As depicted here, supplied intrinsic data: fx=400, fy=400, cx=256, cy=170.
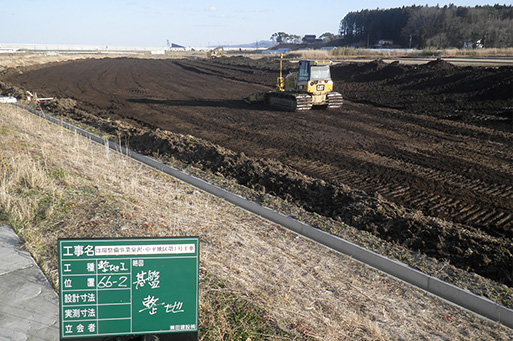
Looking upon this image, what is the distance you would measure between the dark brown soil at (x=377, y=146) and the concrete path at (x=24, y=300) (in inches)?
204

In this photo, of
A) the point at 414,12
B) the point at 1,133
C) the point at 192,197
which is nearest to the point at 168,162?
the point at 192,197

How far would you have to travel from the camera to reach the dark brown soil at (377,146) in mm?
7410

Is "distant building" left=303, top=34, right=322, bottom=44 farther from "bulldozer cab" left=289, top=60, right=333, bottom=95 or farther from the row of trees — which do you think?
"bulldozer cab" left=289, top=60, right=333, bottom=95

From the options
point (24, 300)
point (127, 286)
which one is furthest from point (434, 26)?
point (127, 286)

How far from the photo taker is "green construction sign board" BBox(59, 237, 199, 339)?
255cm

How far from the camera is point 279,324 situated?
4.07 m

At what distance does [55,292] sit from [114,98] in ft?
66.1

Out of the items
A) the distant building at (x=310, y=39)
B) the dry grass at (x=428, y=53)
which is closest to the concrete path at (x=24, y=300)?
the dry grass at (x=428, y=53)

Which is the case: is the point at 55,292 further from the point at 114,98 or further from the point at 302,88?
the point at 114,98

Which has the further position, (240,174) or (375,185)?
(240,174)

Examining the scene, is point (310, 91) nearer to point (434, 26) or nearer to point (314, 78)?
point (314, 78)

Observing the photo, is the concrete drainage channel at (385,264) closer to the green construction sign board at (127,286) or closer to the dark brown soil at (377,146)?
the dark brown soil at (377,146)

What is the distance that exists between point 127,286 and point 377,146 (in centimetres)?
1155

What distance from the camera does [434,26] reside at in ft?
325
